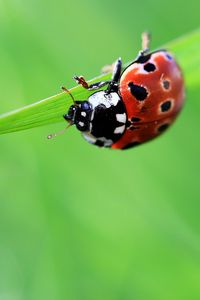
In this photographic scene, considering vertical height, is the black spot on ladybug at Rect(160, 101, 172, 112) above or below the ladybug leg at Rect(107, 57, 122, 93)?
below

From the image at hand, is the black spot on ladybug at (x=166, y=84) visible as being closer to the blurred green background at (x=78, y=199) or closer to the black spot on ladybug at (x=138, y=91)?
the black spot on ladybug at (x=138, y=91)

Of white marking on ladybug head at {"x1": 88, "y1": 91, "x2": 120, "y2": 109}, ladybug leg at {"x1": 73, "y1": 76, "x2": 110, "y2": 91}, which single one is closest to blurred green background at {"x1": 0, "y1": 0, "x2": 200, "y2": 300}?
white marking on ladybug head at {"x1": 88, "y1": 91, "x2": 120, "y2": 109}

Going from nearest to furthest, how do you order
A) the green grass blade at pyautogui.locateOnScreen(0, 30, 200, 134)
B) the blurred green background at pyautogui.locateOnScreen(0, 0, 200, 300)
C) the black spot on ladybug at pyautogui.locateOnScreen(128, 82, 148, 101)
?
the green grass blade at pyautogui.locateOnScreen(0, 30, 200, 134)
the black spot on ladybug at pyautogui.locateOnScreen(128, 82, 148, 101)
the blurred green background at pyautogui.locateOnScreen(0, 0, 200, 300)

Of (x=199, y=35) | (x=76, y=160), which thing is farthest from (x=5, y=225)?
(x=199, y=35)

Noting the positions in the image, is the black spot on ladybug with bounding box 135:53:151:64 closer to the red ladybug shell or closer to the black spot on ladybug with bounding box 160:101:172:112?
the red ladybug shell

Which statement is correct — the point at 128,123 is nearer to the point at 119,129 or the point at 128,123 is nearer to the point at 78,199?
the point at 119,129

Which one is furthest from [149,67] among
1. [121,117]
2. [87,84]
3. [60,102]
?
[60,102]
